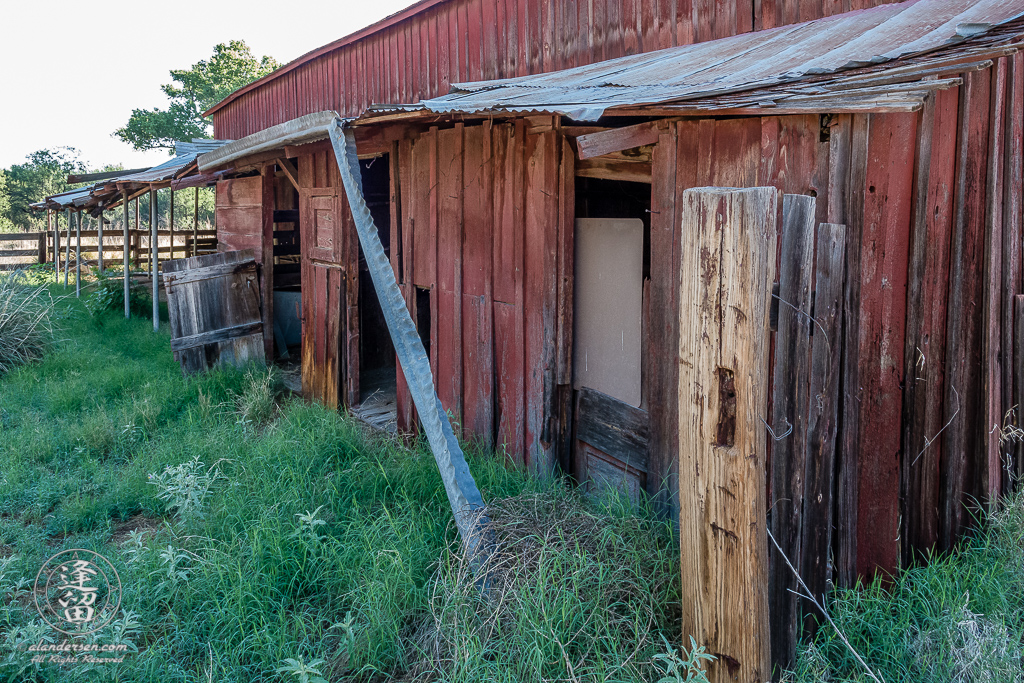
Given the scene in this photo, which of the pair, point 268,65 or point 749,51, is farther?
point 268,65

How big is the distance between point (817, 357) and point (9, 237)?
26877mm

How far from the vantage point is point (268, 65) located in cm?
3559

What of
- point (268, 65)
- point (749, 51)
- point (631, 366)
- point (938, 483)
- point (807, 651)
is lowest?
point (807, 651)

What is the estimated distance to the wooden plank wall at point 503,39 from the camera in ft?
15.0

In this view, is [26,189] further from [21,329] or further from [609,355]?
[609,355]

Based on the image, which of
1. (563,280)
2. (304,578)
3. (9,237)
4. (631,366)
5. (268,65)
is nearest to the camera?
(304,578)

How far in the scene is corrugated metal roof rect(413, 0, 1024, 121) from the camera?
2.80 meters

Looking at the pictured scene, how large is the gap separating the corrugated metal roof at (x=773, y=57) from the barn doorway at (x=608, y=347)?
0.89m

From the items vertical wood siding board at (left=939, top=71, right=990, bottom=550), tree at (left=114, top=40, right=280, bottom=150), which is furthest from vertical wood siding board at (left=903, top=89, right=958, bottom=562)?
tree at (left=114, top=40, right=280, bottom=150)

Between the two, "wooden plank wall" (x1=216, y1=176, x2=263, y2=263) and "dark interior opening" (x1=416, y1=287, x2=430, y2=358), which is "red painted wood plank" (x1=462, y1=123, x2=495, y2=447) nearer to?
"dark interior opening" (x1=416, y1=287, x2=430, y2=358)

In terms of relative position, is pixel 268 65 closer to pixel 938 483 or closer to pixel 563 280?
pixel 563 280

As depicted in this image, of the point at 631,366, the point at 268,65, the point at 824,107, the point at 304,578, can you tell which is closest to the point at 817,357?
the point at 824,107

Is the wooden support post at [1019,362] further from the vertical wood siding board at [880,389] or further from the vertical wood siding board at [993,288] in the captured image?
the vertical wood siding board at [880,389]

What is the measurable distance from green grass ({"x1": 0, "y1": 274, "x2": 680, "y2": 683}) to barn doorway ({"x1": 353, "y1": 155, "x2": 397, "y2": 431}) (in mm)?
1843
